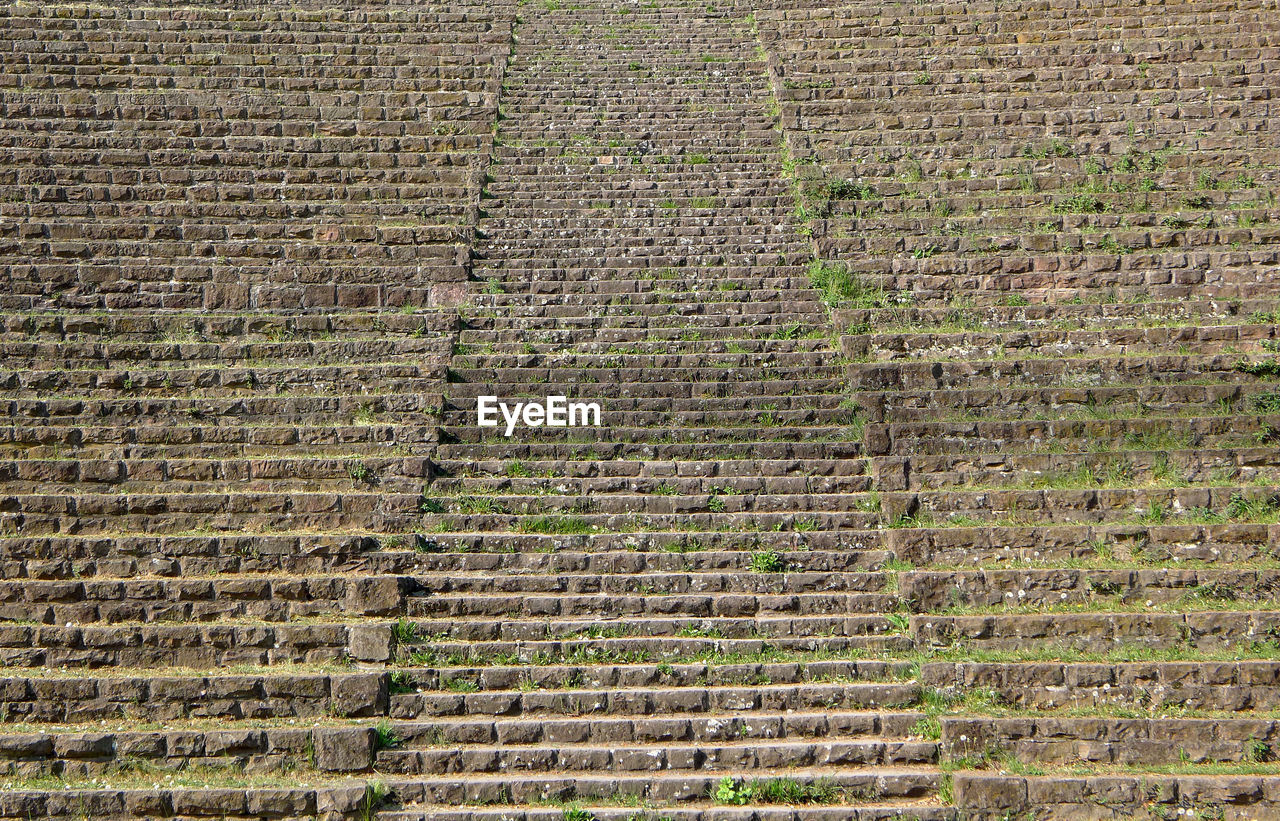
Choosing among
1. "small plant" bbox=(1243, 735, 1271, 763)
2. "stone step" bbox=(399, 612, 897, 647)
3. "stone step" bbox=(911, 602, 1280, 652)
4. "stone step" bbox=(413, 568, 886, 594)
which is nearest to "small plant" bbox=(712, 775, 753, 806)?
"stone step" bbox=(399, 612, 897, 647)

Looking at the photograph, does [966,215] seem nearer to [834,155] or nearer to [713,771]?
[834,155]

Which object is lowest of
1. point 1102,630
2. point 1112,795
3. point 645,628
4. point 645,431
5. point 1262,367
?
point 1112,795

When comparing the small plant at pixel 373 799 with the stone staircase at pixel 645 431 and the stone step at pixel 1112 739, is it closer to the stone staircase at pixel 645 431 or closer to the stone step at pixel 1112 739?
the stone staircase at pixel 645 431

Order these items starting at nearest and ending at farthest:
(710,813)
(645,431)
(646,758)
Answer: (710,813)
(646,758)
(645,431)

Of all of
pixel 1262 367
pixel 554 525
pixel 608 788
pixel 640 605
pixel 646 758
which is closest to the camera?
pixel 608 788

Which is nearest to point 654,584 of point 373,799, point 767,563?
point 767,563

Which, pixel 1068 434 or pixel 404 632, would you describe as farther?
pixel 1068 434

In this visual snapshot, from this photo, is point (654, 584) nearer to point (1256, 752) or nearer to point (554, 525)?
point (554, 525)

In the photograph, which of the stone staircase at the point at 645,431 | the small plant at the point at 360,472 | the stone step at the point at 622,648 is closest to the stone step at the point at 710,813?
the stone staircase at the point at 645,431
